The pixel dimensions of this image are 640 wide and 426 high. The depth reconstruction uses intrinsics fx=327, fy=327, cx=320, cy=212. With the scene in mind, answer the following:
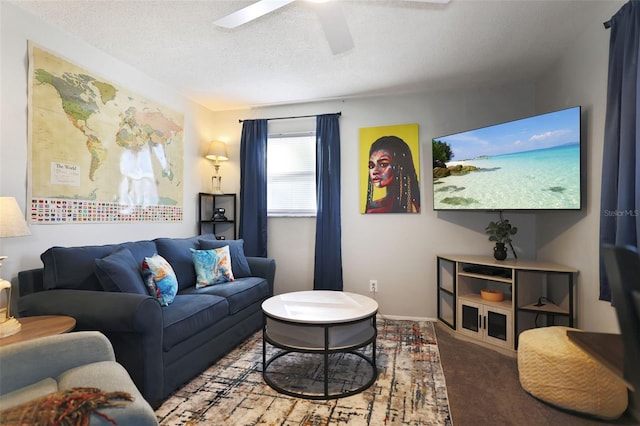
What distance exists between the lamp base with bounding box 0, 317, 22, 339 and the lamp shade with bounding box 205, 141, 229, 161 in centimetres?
266

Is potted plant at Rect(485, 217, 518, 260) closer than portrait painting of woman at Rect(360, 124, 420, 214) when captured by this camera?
Yes

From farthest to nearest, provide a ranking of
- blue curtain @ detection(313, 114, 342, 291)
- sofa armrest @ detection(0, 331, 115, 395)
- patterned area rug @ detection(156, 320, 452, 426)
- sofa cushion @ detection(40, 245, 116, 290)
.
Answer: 1. blue curtain @ detection(313, 114, 342, 291)
2. sofa cushion @ detection(40, 245, 116, 290)
3. patterned area rug @ detection(156, 320, 452, 426)
4. sofa armrest @ detection(0, 331, 115, 395)

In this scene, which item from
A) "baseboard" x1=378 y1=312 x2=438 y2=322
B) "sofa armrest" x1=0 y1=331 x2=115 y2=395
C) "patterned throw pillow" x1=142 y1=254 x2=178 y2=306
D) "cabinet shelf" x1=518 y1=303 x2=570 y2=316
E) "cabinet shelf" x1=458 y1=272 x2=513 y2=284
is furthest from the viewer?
"baseboard" x1=378 y1=312 x2=438 y2=322

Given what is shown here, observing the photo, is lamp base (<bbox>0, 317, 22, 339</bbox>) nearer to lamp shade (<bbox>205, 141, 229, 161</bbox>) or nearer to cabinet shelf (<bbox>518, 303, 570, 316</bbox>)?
lamp shade (<bbox>205, 141, 229, 161</bbox>)

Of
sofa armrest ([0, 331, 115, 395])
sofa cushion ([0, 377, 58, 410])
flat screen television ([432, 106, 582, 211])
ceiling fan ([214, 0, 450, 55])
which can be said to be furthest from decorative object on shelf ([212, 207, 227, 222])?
sofa cushion ([0, 377, 58, 410])

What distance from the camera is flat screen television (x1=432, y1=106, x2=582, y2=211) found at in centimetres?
241

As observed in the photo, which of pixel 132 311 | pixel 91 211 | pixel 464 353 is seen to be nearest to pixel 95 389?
pixel 132 311

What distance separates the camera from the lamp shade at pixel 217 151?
4008mm

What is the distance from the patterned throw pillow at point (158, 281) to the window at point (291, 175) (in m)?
1.75

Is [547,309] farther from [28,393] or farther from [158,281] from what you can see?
[28,393]

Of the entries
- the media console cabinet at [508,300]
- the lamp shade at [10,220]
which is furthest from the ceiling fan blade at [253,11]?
the media console cabinet at [508,300]

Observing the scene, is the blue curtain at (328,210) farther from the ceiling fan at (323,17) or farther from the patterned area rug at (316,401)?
the ceiling fan at (323,17)

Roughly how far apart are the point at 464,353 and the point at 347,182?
Result: 82.1 inches

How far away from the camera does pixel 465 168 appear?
10.4ft
